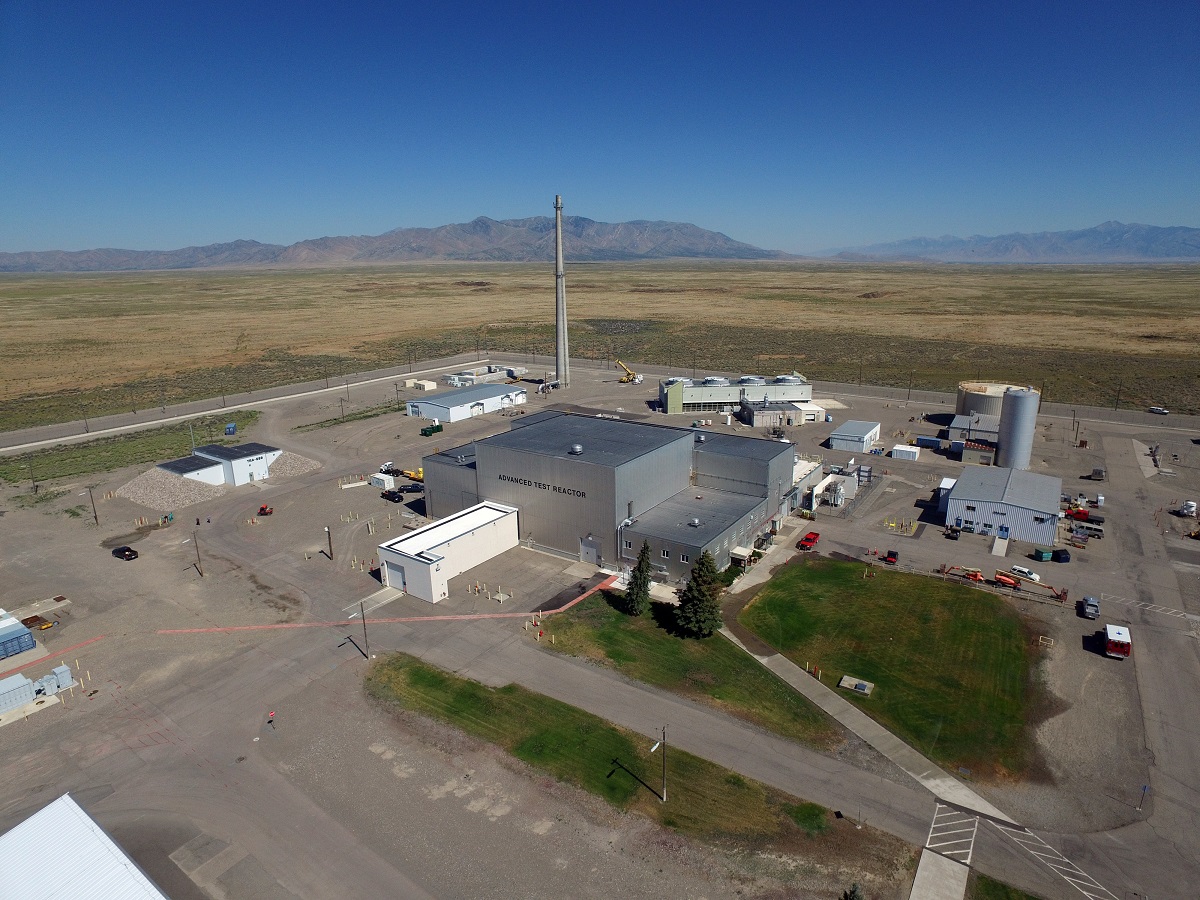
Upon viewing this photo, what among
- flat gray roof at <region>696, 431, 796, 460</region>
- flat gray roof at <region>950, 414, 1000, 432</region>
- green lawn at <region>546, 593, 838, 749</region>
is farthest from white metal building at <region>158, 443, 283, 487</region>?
flat gray roof at <region>950, 414, 1000, 432</region>

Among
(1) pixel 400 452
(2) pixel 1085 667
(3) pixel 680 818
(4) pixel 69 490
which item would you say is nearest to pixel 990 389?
(2) pixel 1085 667

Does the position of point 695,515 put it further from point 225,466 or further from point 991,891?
point 225,466

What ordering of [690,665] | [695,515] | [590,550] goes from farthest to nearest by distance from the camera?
[695,515]
[590,550]
[690,665]

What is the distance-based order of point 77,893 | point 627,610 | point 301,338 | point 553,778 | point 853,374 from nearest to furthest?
point 77,893, point 553,778, point 627,610, point 853,374, point 301,338

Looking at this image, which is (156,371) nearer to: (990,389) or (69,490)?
(69,490)

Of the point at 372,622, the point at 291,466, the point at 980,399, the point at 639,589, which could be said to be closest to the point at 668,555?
the point at 639,589

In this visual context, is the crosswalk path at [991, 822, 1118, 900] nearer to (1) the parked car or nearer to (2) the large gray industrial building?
(2) the large gray industrial building
